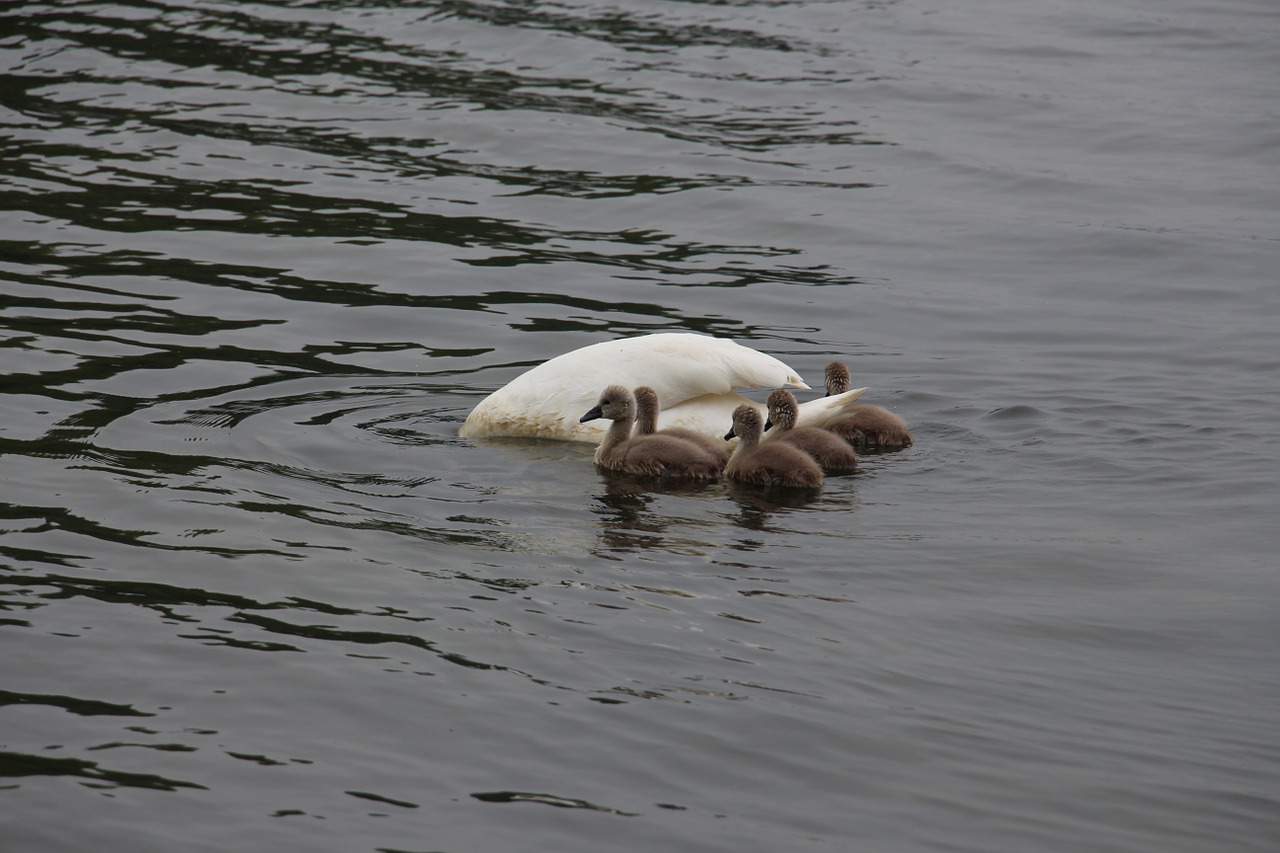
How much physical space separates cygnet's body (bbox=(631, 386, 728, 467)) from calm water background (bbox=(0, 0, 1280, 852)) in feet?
1.23

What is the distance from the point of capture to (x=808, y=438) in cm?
796

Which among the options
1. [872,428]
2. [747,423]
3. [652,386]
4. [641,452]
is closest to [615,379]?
[652,386]

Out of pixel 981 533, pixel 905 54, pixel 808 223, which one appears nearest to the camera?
pixel 981 533

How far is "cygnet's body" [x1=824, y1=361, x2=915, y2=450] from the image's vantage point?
8.30 meters

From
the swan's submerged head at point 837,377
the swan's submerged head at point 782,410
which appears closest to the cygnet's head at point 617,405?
the swan's submerged head at point 782,410

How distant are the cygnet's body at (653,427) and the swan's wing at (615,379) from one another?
0.17 meters

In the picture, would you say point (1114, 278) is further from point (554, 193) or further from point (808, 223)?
point (554, 193)

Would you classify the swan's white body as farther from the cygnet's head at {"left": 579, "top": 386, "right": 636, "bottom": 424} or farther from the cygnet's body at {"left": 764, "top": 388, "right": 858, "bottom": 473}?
the cygnet's head at {"left": 579, "top": 386, "right": 636, "bottom": 424}

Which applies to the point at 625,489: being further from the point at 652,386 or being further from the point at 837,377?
the point at 837,377

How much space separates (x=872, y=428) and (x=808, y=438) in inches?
20.9

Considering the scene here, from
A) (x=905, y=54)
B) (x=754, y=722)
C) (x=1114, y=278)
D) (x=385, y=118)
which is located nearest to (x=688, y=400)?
(x=754, y=722)

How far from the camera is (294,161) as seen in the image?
16203 mm

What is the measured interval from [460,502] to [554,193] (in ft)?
27.7

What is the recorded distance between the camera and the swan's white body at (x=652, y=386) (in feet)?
27.0
